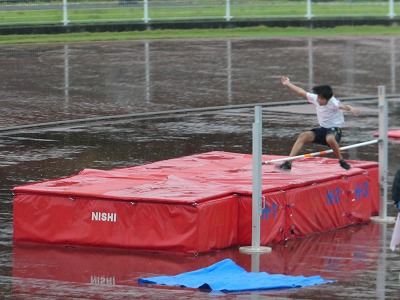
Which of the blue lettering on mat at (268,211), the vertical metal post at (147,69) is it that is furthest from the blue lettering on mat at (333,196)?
the vertical metal post at (147,69)

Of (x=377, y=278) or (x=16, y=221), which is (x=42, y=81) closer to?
(x=16, y=221)

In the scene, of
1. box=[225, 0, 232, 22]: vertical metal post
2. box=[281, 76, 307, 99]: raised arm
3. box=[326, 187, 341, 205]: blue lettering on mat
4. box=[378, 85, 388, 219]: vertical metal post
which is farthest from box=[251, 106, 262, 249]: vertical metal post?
box=[225, 0, 232, 22]: vertical metal post

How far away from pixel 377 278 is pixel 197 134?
11038 millimetres

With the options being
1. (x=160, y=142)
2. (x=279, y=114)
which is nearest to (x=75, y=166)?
(x=160, y=142)

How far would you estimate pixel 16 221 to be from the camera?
15.5 m

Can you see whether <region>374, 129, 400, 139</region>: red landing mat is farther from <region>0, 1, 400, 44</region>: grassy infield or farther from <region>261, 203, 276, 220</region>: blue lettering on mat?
<region>0, 1, 400, 44</region>: grassy infield

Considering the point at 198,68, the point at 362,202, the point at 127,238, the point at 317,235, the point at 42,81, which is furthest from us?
the point at 198,68

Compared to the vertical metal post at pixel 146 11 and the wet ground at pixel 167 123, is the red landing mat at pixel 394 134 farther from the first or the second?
the vertical metal post at pixel 146 11

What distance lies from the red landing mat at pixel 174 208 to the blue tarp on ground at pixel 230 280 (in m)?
1.06

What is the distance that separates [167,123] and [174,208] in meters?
11.1

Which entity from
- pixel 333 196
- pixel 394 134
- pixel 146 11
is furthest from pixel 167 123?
pixel 146 11

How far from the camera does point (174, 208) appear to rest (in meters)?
14.7

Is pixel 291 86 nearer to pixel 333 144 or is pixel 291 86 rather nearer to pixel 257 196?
pixel 333 144

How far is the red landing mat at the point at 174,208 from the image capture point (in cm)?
1480
